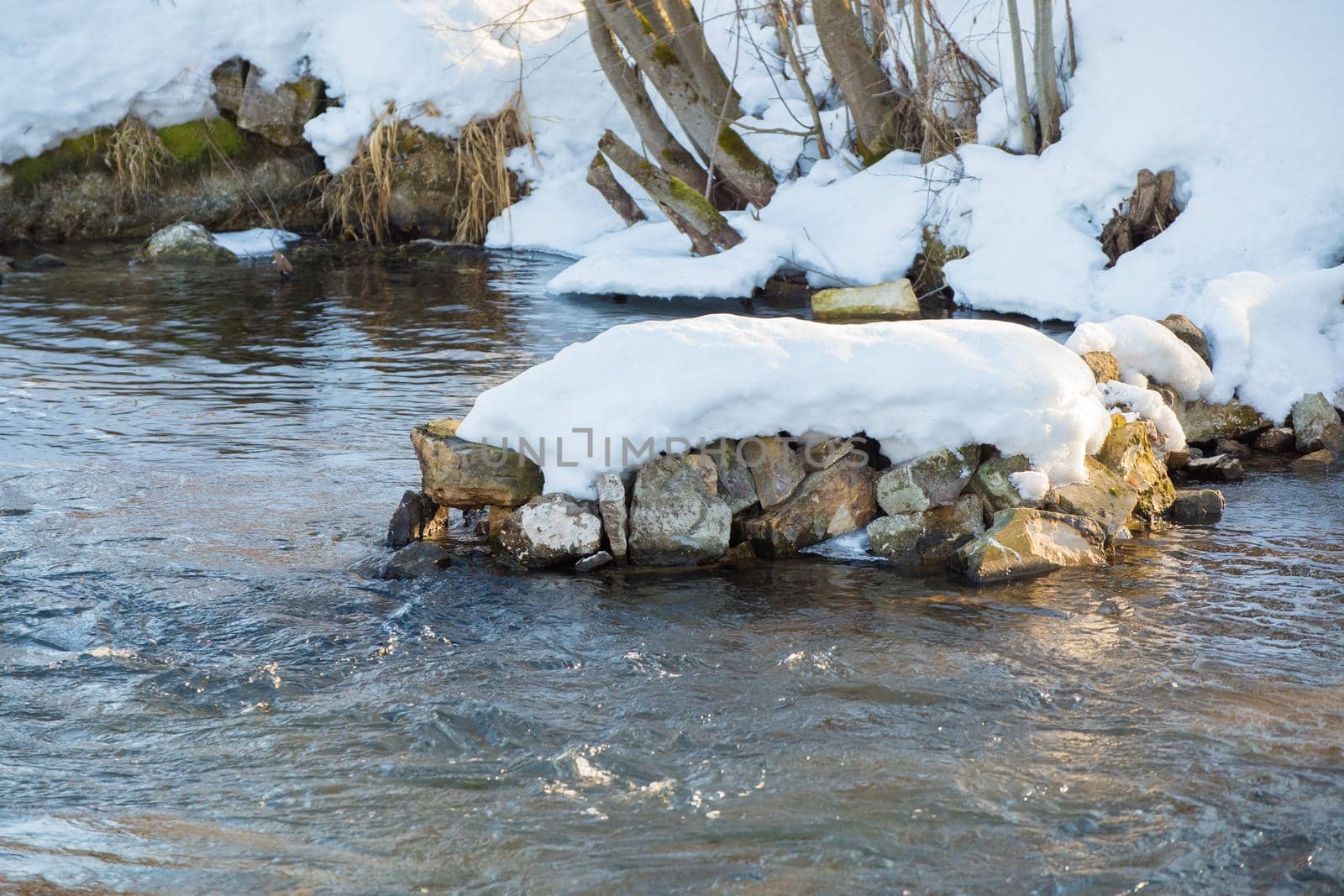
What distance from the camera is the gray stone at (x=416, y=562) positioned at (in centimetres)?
512

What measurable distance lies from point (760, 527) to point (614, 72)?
27.7 ft

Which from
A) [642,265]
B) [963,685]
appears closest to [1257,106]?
[642,265]

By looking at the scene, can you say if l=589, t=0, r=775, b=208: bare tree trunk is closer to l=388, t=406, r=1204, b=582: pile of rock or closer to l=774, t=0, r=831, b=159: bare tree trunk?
l=774, t=0, r=831, b=159: bare tree trunk

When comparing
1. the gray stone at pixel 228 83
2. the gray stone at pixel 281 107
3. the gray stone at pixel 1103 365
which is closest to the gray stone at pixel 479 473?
the gray stone at pixel 1103 365

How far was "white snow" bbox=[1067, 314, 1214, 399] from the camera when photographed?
674 cm

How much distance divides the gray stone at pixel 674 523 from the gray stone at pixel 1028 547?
1.05m

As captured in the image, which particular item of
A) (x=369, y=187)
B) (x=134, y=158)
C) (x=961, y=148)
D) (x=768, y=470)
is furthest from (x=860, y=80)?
(x=134, y=158)

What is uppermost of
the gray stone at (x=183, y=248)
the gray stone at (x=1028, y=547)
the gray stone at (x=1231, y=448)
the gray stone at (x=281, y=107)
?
the gray stone at (x=281, y=107)

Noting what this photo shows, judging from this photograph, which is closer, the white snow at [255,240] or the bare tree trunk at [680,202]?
the bare tree trunk at [680,202]

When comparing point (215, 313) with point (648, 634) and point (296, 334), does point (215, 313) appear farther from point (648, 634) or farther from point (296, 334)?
point (648, 634)

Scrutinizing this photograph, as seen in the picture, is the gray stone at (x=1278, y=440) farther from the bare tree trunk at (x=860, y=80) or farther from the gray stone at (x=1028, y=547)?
the bare tree trunk at (x=860, y=80)

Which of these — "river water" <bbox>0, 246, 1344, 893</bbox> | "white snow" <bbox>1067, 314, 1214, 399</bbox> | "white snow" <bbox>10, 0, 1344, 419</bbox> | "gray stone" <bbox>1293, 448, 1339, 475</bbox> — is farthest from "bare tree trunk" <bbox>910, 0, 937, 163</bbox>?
"river water" <bbox>0, 246, 1344, 893</bbox>

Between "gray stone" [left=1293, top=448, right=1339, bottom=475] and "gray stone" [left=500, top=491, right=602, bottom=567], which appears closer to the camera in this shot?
"gray stone" [left=500, top=491, right=602, bottom=567]

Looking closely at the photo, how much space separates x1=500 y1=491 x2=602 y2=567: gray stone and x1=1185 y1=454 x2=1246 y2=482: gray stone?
344cm
